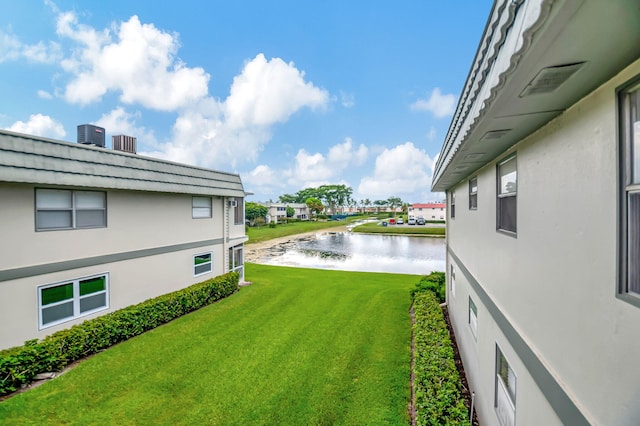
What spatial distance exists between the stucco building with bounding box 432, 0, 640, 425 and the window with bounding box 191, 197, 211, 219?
35.2 feet

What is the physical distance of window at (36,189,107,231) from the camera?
6904 millimetres

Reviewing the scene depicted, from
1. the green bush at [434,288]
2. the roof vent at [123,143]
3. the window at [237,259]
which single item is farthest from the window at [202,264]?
the green bush at [434,288]

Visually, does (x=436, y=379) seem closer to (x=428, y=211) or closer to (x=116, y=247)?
(x=116, y=247)

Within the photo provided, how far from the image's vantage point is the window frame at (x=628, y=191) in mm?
1574

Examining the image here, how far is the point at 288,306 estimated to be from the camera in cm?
1091

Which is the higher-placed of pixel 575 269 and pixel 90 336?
pixel 575 269

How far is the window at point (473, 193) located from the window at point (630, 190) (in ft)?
14.0

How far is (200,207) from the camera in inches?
479

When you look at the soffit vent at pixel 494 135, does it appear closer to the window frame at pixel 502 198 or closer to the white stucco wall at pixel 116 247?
the window frame at pixel 502 198

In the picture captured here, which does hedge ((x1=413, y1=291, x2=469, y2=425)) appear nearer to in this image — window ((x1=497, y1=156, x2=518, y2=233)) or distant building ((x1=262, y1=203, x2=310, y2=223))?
window ((x1=497, y1=156, x2=518, y2=233))

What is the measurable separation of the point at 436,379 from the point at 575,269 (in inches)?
139

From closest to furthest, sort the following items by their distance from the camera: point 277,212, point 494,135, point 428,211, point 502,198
Answer: point 494,135
point 502,198
point 428,211
point 277,212

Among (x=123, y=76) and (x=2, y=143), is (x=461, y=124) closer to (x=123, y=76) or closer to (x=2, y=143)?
(x=2, y=143)

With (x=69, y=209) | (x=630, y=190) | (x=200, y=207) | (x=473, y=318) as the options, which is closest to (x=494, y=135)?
(x=630, y=190)
